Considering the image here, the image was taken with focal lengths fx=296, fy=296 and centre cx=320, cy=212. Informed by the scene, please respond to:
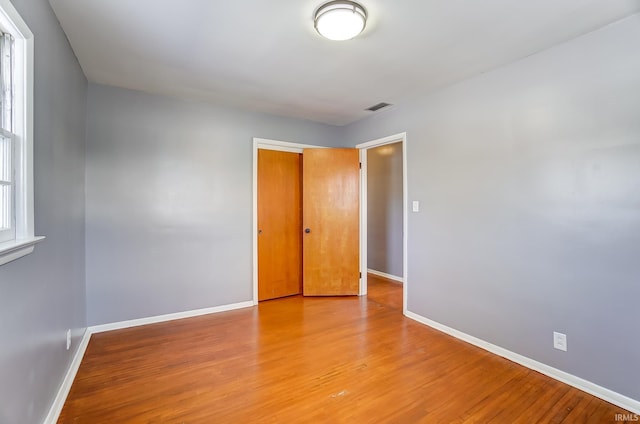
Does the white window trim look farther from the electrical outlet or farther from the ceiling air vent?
the electrical outlet

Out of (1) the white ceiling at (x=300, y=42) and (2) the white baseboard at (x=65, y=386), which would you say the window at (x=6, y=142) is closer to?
(1) the white ceiling at (x=300, y=42)

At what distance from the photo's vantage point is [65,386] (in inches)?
77.9

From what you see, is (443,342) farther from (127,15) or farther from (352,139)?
(127,15)

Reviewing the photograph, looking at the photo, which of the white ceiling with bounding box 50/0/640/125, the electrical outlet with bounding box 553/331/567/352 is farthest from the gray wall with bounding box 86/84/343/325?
the electrical outlet with bounding box 553/331/567/352

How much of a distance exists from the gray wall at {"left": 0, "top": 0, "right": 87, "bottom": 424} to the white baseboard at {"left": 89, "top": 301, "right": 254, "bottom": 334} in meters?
0.43

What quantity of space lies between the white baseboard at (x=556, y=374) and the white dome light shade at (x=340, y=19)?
9.12 ft

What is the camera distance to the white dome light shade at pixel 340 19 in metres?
1.76

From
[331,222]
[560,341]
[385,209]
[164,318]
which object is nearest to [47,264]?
[164,318]

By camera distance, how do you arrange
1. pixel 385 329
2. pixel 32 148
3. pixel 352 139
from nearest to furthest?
pixel 32 148
pixel 385 329
pixel 352 139

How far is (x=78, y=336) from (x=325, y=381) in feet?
6.94

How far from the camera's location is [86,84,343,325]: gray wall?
9.78 feet

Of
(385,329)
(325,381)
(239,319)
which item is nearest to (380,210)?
(385,329)

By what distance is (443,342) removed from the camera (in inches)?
110

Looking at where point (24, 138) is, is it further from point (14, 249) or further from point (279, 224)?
point (279, 224)
